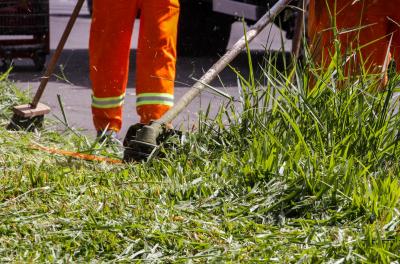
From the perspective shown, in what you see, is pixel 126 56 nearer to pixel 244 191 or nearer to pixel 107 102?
pixel 107 102

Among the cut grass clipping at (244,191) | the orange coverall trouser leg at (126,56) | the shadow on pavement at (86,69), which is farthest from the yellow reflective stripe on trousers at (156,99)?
the shadow on pavement at (86,69)

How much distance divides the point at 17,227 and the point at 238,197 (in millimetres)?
684

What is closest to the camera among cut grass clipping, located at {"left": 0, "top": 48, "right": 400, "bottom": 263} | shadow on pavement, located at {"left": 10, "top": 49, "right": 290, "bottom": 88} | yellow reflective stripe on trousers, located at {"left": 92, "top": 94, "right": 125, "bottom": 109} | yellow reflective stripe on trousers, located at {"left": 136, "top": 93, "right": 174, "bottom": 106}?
cut grass clipping, located at {"left": 0, "top": 48, "right": 400, "bottom": 263}

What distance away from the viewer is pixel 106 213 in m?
3.25

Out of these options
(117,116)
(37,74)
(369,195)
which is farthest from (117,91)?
(37,74)

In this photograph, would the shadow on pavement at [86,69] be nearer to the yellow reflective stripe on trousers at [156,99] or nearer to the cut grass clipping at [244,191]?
the yellow reflective stripe on trousers at [156,99]

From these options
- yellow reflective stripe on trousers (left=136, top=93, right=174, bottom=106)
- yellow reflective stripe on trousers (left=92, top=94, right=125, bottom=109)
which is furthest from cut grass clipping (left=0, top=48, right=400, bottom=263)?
yellow reflective stripe on trousers (left=92, top=94, right=125, bottom=109)

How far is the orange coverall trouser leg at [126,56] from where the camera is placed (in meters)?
4.81

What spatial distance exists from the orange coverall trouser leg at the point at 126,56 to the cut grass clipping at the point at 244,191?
678 millimetres

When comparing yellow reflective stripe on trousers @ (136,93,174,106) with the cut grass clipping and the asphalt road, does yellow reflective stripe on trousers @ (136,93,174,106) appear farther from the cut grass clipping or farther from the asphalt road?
the cut grass clipping

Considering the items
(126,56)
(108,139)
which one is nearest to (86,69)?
(126,56)

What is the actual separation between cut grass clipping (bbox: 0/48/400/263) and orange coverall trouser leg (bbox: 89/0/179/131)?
0.68 meters

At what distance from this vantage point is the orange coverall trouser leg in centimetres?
481

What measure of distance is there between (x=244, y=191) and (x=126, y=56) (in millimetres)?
1780
